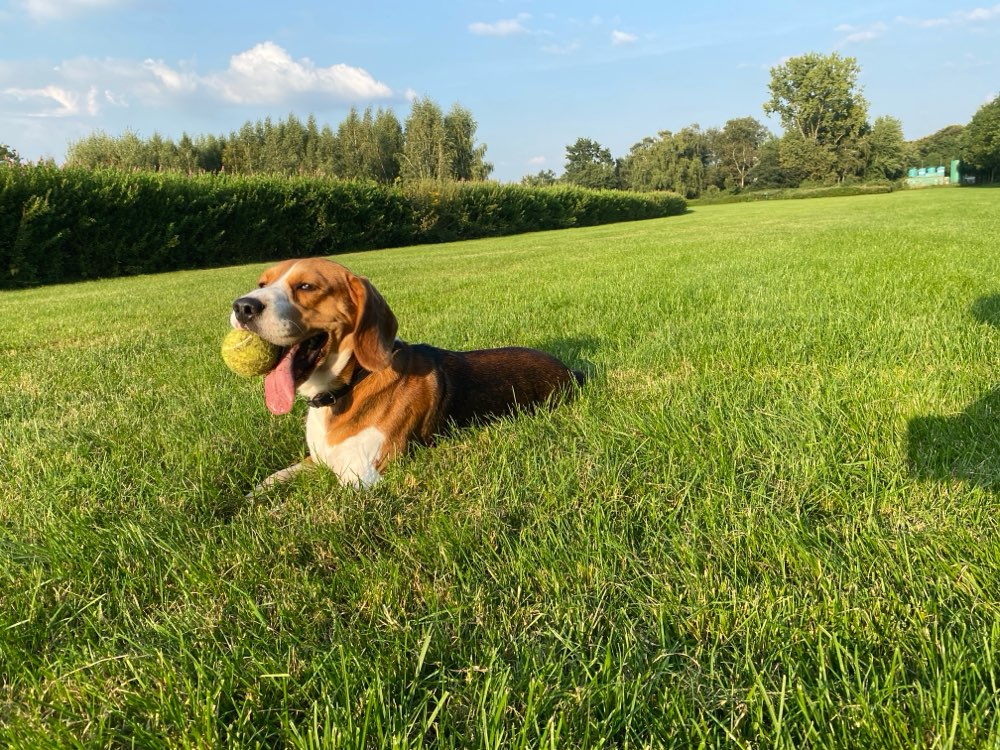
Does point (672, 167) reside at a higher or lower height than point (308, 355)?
higher

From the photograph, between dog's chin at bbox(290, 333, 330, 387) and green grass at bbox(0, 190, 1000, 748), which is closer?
green grass at bbox(0, 190, 1000, 748)

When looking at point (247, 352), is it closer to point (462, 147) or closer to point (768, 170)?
point (462, 147)

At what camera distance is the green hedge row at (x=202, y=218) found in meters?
15.1

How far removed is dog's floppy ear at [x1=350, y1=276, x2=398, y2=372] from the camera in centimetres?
278

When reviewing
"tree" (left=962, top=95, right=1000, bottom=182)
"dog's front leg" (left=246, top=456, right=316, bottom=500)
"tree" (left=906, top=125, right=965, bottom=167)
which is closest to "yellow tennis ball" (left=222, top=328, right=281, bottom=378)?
"dog's front leg" (left=246, top=456, right=316, bottom=500)

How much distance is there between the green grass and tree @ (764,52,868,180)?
8557 cm

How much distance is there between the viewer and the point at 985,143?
7006 centimetres

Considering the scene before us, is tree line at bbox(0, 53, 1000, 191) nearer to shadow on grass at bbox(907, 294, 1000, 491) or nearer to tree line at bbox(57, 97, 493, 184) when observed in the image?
tree line at bbox(57, 97, 493, 184)

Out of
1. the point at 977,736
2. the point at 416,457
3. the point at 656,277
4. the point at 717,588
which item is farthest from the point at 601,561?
the point at 656,277

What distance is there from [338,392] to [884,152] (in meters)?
91.5

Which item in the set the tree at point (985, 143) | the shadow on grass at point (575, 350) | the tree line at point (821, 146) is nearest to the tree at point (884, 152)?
the tree line at point (821, 146)

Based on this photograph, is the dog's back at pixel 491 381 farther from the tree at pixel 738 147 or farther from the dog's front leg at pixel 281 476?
the tree at pixel 738 147

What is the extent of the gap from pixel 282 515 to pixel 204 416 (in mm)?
1482

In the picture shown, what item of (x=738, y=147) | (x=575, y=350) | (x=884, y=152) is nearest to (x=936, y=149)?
(x=738, y=147)
